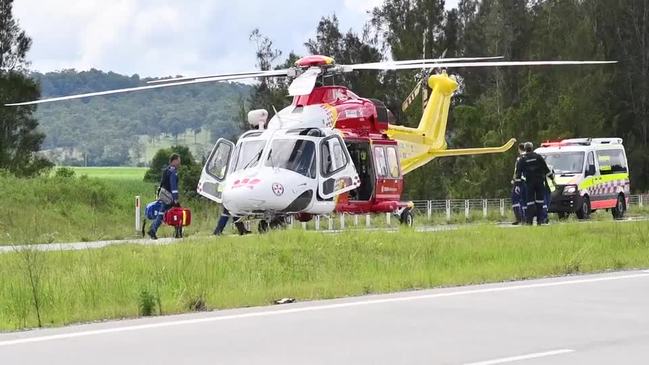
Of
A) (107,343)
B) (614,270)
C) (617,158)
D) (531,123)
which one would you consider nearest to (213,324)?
(107,343)

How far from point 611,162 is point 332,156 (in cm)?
1416

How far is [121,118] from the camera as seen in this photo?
159125 millimetres

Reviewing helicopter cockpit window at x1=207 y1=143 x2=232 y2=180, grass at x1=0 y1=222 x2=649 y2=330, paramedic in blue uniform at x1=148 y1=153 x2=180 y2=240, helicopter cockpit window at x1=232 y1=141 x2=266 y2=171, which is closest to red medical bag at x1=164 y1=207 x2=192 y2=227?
paramedic in blue uniform at x1=148 y1=153 x2=180 y2=240

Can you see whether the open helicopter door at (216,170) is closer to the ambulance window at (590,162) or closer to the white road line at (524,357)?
the ambulance window at (590,162)

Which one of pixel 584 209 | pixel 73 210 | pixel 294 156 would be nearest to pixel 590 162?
pixel 584 209

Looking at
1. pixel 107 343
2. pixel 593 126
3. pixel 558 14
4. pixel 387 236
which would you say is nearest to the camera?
pixel 107 343

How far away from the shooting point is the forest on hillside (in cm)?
5331

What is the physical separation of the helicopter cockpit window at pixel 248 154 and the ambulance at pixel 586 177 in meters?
11.4

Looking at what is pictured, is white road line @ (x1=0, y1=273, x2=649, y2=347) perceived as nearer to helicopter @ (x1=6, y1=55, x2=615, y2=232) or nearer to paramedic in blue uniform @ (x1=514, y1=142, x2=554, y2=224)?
helicopter @ (x1=6, y1=55, x2=615, y2=232)

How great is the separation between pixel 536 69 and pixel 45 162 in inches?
1016

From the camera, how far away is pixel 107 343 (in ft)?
33.6

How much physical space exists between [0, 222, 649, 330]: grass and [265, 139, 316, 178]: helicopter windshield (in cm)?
441

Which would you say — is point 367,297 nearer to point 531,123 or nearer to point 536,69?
point 531,123

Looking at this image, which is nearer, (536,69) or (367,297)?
(367,297)
